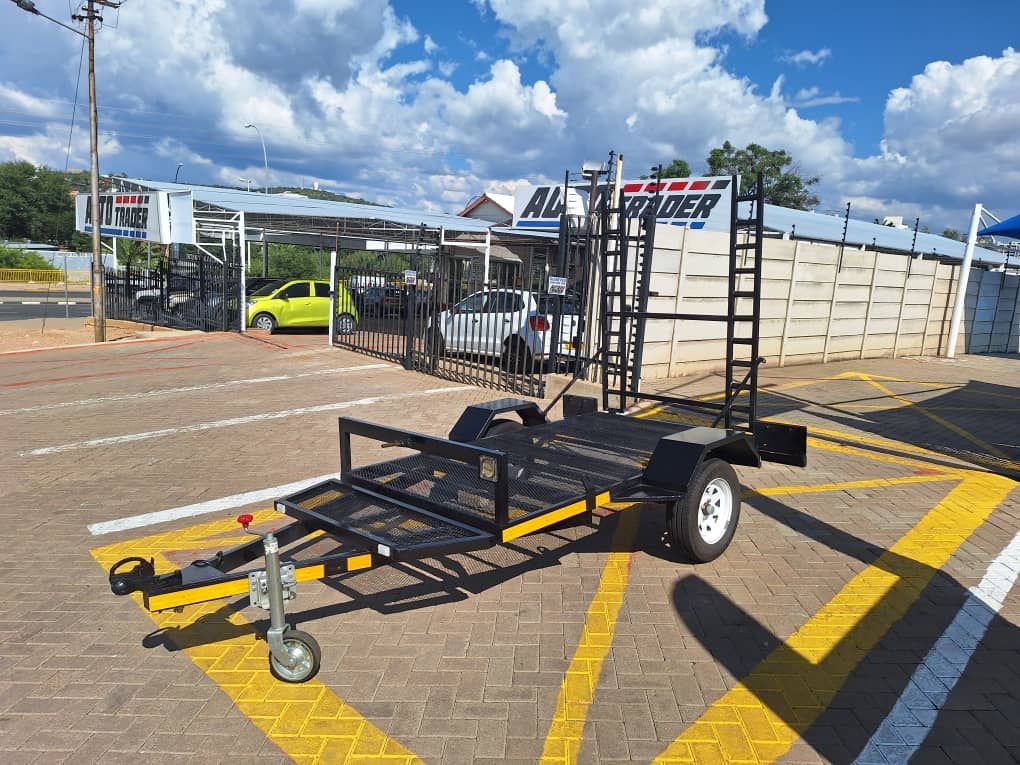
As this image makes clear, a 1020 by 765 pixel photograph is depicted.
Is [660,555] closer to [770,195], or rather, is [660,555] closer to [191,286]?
[191,286]

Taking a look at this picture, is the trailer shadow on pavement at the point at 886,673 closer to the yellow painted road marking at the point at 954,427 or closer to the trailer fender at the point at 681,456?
the trailer fender at the point at 681,456

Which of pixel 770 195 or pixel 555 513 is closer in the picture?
pixel 555 513

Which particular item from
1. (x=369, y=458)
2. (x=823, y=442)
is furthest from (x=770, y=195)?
(x=369, y=458)

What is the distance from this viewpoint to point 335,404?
32.1ft

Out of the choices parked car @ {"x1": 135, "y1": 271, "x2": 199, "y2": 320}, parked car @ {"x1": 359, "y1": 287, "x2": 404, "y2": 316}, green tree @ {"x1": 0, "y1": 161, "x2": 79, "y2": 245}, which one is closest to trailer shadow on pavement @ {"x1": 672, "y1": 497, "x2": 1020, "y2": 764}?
parked car @ {"x1": 359, "y1": 287, "x2": 404, "y2": 316}

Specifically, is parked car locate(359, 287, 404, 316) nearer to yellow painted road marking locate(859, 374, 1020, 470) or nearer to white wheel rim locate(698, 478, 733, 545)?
yellow painted road marking locate(859, 374, 1020, 470)

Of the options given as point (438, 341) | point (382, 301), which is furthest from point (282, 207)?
point (438, 341)

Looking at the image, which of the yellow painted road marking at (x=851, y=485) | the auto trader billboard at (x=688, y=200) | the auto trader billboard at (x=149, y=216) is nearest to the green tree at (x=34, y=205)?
the auto trader billboard at (x=149, y=216)

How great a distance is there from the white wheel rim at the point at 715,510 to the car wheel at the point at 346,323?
11.8 metres

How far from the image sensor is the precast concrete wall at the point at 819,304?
11938 millimetres

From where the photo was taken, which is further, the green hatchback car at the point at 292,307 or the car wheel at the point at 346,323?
the green hatchback car at the point at 292,307

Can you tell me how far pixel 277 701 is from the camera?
3160mm

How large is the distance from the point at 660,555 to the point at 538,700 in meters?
1.91

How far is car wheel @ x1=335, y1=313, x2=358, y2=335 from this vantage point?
15453 mm
